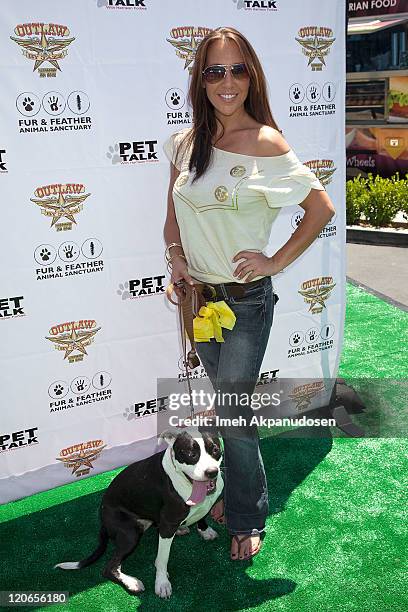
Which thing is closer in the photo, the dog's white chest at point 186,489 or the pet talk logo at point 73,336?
the dog's white chest at point 186,489

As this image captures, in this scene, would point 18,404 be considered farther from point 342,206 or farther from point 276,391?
point 342,206

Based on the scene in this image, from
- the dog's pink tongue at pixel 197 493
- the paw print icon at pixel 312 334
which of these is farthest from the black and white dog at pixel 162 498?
the paw print icon at pixel 312 334

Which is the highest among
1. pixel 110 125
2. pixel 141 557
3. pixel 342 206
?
pixel 110 125

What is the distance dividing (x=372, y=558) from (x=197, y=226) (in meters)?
1.79

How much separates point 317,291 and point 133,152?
159 cm

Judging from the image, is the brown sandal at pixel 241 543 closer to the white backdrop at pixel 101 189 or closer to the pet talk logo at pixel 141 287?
the white backdrop at pixel 101 189

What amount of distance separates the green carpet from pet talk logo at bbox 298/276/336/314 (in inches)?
34.4

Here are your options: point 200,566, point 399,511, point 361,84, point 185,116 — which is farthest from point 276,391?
point 361,84

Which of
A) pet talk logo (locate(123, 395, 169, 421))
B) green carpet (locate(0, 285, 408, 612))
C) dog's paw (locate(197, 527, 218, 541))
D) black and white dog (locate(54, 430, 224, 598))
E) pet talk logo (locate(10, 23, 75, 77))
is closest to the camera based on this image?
black and white dog (locate(54, 430, 224, 598))

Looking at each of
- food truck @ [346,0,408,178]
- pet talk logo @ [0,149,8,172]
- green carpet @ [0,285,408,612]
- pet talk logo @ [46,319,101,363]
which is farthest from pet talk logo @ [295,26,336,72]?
food truck @ [346,0,408,178]

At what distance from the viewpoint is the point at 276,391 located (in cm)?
467

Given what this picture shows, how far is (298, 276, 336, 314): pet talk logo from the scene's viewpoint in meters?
4.53

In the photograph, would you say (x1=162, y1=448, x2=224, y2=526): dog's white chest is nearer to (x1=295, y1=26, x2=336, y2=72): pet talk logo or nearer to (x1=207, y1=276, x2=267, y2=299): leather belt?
(x1=207, y1=276, x2=267, y2=299): leather belt

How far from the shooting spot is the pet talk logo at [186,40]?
3693 millimetres
